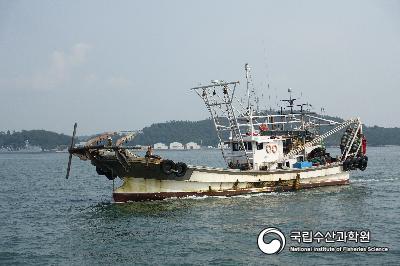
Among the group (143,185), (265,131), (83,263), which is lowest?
(83,263)

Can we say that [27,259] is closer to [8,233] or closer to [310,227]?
[8,233]

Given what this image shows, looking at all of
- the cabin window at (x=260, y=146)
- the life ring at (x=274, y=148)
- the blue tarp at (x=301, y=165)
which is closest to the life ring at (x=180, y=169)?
the cabin window at (x=260, y=146)

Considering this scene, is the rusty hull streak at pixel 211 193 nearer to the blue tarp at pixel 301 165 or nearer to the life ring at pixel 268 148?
the blue tarp at pixel 301 165

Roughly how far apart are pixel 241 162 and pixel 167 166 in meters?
8.17

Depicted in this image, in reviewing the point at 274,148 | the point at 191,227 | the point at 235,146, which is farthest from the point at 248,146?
the point at 191,227

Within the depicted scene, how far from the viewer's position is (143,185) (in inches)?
1262

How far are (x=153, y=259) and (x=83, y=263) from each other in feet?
8.90

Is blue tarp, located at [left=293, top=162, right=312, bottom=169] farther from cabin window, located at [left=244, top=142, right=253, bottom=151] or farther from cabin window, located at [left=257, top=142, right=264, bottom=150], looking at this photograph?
cabin window, located at [left=244, top=142, right=253, bottom=151]

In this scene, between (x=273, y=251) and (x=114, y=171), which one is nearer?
(x=273, y=251)

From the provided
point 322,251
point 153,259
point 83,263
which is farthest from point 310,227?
point 83,263

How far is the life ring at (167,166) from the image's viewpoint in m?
31.3

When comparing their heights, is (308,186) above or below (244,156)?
below

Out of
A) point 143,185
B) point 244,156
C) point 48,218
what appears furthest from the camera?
point 244,156

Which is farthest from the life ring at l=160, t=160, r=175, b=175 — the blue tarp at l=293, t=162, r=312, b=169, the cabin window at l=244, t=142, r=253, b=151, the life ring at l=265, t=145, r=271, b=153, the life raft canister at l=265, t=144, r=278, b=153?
the blue tarp at l=293, t=162, r=312, b=169
